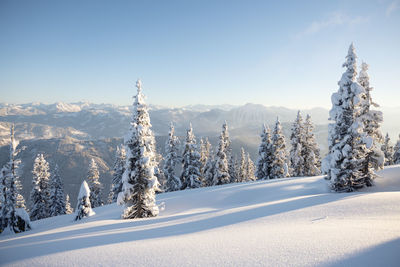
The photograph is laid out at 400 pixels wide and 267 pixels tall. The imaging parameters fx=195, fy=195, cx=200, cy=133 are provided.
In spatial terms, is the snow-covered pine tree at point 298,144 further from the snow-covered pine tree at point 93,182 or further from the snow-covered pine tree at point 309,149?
the snow-covered pine tree at point 93,182

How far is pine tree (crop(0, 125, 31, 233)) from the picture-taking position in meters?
19.1

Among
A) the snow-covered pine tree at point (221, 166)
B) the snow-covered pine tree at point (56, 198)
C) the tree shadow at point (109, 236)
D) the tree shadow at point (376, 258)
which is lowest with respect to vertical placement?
the snow-covered pine tree at point (56, 198)

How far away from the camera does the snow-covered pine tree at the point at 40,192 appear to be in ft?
114

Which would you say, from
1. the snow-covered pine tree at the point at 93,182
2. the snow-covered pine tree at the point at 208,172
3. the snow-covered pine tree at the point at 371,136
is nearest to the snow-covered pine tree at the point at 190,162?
the snow-covered pine tree at the point at 208,172

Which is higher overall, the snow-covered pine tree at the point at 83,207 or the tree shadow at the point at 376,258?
the tree shadow at the point at 376,258

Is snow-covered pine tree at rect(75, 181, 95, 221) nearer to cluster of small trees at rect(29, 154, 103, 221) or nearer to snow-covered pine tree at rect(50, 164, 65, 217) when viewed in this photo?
cluster of small trees at rect(29, 154, 103, 221)

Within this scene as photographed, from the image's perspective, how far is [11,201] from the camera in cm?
2062

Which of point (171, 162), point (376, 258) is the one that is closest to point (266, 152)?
point (171, 162)

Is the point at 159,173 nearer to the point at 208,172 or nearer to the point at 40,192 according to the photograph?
the point at 208,172

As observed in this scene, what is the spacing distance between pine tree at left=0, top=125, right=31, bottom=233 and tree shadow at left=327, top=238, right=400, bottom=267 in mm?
25568

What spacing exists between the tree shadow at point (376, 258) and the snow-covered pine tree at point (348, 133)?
1315 cm

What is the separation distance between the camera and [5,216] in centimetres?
2017

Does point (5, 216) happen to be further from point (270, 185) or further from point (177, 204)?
point (270, 185)

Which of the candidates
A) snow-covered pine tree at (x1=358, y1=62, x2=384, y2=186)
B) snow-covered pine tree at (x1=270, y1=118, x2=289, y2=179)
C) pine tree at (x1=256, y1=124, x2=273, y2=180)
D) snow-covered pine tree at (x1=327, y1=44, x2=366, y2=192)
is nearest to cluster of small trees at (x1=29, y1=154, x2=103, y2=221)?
pine tree at (x1=256, y1=124, x2=273, y2=180)
